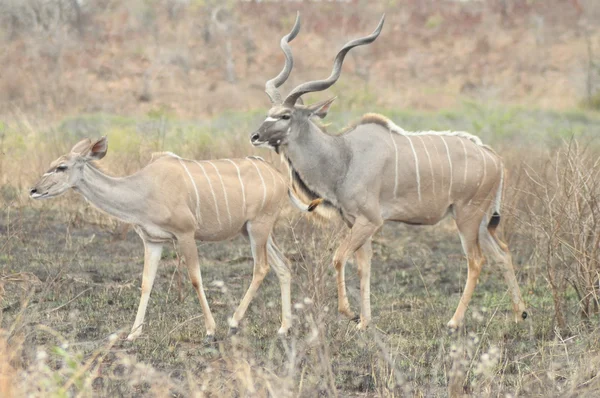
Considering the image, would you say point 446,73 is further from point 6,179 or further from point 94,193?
point 94,193

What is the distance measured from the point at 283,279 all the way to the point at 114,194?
104 cm

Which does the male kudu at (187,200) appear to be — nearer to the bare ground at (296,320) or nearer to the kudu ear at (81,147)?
the kudu ear at (81,147)

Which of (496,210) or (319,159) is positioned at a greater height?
(319,159)

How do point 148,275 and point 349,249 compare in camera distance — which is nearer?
point 148,275

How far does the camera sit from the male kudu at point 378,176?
231 inches

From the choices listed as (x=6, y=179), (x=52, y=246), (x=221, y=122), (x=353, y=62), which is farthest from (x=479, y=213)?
(x=353, y=62)

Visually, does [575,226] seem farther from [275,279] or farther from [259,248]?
[275,279]

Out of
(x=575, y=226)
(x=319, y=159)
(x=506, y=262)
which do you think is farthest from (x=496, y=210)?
(x=319, y=159)

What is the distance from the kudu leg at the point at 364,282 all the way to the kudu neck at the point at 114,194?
135 centimetres

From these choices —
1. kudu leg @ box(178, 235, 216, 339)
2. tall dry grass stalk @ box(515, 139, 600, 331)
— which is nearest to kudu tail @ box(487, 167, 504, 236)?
tall dry grass stalk @ box(515, 139, 600, 331)

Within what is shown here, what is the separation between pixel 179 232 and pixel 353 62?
953 inches

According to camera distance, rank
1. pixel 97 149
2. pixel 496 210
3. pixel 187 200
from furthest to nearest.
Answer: pixel 496 210, pixel 187 200, pixel 97 149

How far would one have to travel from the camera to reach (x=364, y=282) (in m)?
5.89

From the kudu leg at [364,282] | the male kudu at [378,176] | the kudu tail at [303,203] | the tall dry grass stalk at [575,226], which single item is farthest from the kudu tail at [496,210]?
the kudu tail at [303,203]
